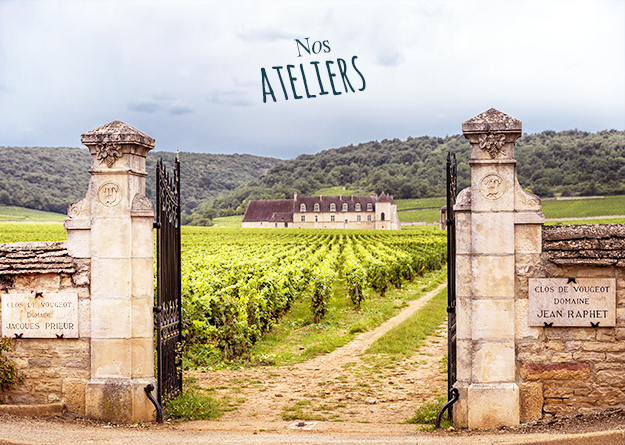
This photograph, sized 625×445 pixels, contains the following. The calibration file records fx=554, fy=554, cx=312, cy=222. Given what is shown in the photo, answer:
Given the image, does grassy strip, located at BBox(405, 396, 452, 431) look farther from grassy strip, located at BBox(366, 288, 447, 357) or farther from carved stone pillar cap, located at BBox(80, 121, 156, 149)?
carved stone pillar cap, located at BBox(80, 121, 156, 149)

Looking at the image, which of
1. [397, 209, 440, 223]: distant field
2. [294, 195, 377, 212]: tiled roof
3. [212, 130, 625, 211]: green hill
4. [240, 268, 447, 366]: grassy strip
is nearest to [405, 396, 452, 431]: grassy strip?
[240, 268, 447, 366]: grassy strip

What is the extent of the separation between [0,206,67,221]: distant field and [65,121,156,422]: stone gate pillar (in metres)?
92.0

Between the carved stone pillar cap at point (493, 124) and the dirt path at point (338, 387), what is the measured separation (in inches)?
134

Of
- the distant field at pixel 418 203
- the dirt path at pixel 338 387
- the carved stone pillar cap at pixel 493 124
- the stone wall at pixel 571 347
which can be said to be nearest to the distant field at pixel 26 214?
the distant field at pixel 418 203

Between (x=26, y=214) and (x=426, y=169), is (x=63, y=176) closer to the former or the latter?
(x=26, y=214)

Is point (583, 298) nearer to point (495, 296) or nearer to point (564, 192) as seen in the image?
point (495, 296)

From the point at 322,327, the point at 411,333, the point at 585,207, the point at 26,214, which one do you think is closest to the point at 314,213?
the point at 585,207

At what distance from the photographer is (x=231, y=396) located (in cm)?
766

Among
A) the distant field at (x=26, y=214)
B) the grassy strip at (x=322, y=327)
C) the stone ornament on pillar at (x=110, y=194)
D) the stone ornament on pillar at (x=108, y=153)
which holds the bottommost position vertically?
the grassy strip at (x=322, y=327)

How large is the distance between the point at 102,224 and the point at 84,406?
2.05 metres

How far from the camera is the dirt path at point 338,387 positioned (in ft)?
22.5

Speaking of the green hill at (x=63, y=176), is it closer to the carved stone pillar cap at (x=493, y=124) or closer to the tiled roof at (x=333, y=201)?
the tiled roof at (x=333, y=201)

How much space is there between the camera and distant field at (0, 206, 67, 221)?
294 ft

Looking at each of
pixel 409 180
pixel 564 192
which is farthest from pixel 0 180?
pixel 564 192
